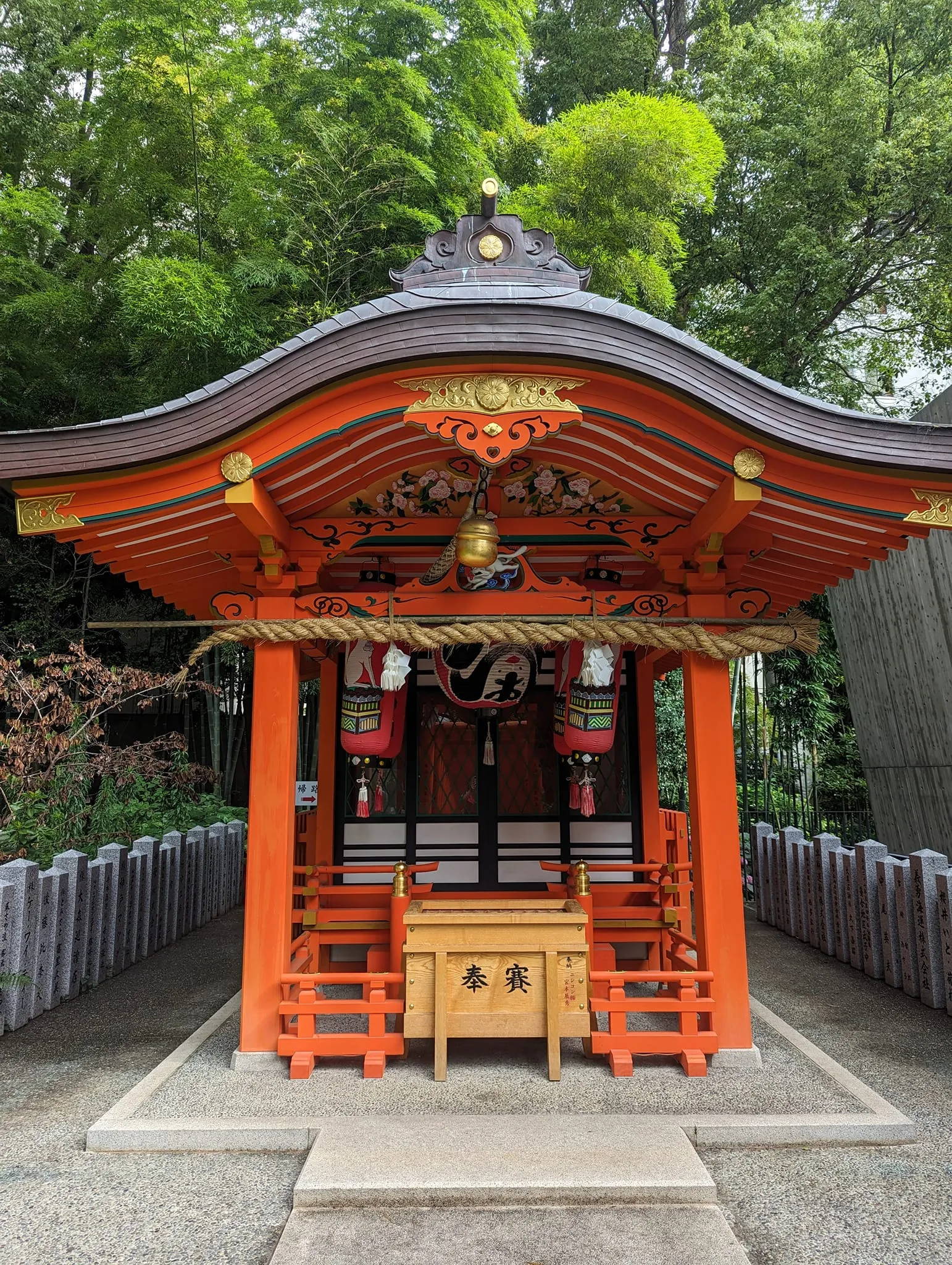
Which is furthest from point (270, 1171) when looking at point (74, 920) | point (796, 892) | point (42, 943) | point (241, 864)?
point (241, 864)

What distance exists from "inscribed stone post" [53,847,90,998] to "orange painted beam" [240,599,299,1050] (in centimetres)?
199

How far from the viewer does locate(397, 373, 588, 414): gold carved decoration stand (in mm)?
3646

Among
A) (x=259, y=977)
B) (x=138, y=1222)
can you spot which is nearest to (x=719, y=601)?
(x=259, y=977)

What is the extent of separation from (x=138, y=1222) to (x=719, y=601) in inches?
149

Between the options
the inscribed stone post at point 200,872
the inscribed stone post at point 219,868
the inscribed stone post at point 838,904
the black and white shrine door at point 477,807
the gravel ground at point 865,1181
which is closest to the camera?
the gravel ground at point 865,1181

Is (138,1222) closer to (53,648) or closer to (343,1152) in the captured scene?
(343,1152)

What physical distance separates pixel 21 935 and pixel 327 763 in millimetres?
2234

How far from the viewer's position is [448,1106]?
359 cm

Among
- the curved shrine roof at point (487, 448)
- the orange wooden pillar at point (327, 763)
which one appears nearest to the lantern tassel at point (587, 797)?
the curved shrine roof at point (487, 448)

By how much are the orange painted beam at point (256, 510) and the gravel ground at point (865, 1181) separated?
3452 millimetres

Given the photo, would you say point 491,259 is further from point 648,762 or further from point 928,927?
point 928,927

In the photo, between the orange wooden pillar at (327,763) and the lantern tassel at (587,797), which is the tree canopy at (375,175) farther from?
the lantern tassel at (587,797)

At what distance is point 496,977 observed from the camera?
3986 mm

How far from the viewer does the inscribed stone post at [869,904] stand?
593cm
